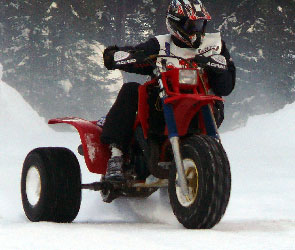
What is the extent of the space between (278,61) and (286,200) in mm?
21758

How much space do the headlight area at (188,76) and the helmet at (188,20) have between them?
693 mm

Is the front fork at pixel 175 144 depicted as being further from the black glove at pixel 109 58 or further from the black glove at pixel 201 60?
the black glove at pixel 109 58

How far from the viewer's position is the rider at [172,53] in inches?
222

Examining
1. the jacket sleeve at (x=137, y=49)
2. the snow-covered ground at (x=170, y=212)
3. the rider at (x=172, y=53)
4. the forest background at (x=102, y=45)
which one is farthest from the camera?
the forest background at (x=102, y=45)

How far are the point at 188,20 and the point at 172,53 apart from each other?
343 millimetres

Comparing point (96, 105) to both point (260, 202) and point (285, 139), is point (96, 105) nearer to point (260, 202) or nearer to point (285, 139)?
point (285, 139)

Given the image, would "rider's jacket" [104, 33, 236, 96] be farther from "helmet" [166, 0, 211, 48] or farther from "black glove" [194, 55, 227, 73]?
"black glove" [194, 55, 227, 73]

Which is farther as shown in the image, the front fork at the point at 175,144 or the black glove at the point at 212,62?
the black glove at the point at 212,62

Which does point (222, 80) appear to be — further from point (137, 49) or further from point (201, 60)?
point (137, 49)

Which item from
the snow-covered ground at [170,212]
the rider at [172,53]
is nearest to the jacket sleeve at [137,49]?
the rider at [172,53]

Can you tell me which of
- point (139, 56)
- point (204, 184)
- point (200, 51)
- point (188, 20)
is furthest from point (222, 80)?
point (204, 184)

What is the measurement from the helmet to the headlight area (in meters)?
0.69

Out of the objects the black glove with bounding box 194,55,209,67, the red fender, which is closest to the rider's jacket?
the black glove with bounding box 194,55,209,67

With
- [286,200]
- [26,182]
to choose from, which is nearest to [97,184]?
[26,182]
